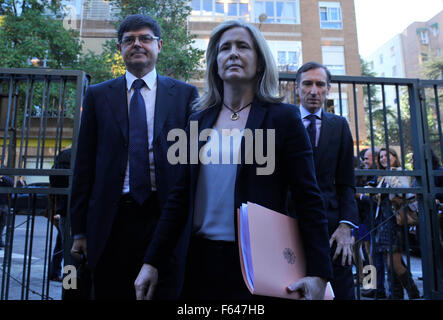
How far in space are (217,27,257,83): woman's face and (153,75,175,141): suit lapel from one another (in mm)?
700

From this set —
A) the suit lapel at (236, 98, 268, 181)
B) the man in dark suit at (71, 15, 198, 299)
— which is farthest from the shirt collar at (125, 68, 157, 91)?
the suit lapel at (236, 98, 268, 181)

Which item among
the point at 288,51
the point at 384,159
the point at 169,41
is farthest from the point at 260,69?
the point at 288,51

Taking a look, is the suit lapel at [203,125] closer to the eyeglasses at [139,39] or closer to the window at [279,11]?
the eyeglasses at [139,39]

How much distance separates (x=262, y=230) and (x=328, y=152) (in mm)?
1398

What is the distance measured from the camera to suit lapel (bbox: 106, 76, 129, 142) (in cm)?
219

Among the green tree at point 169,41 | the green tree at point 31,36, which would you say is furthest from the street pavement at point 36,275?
the green tree at point 169,41

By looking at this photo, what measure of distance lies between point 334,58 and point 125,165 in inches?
964

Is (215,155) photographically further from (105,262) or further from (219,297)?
A: (105,262)

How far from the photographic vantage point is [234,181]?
147cm

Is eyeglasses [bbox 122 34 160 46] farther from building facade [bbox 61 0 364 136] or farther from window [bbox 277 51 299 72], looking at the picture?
window [bbox 277 51 299 72]

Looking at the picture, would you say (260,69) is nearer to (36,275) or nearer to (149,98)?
(149,98)

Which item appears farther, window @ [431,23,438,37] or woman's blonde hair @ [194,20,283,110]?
window @ [431,23,438,37]

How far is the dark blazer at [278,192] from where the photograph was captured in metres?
1.35
